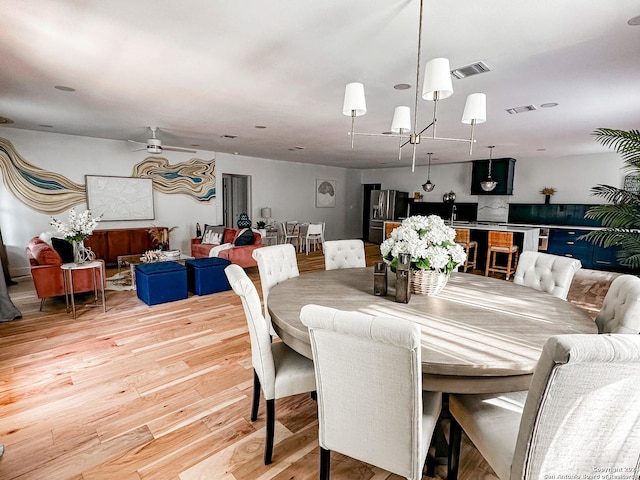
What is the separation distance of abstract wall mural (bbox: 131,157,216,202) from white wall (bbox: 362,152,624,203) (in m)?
5.86

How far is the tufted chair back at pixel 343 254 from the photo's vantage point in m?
3.06

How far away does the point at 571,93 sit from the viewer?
313 centimetres

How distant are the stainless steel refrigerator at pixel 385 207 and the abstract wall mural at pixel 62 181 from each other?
521 centimetres

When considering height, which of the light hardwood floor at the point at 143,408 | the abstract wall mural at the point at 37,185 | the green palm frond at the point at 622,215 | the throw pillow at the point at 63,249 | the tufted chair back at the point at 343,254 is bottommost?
the light hardwood floor at the point at 143,408

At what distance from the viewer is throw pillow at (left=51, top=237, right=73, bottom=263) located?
4.35 m

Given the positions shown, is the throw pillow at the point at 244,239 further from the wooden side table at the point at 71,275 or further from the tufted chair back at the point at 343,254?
the tufted chair back at the point at 343,254

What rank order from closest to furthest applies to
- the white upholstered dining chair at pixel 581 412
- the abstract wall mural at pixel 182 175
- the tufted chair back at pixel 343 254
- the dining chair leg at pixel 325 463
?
the white upholstered dining chair at pixel 581 412, the dining chair leg at pixel 325 463, the tufted chair back at pixel 343 254, the abstract wall mural at pixel 182 175

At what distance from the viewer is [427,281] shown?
77.5 inches

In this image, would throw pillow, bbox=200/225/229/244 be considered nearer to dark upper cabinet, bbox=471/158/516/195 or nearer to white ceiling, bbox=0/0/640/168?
white ceiling, bbox=0/0/640/168

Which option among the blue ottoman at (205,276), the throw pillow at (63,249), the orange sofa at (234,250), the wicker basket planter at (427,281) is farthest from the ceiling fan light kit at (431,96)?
the throw pillow at (63,249)

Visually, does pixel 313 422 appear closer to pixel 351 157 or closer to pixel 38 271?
pixel 38 271

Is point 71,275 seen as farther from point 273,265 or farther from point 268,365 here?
point 268,365

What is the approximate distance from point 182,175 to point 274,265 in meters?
5.72

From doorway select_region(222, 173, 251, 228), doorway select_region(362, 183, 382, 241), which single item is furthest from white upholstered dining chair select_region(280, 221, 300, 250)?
doorway select_region(362, 183, 382, 241)
